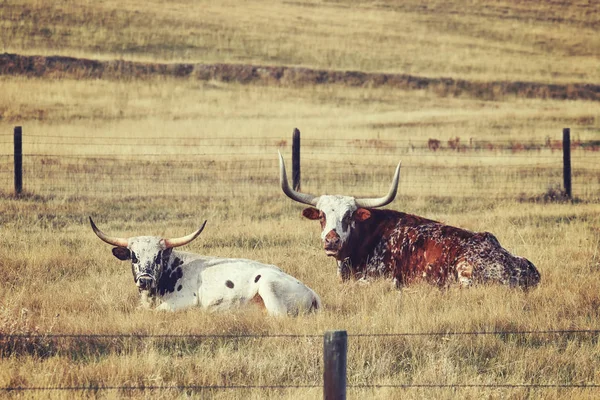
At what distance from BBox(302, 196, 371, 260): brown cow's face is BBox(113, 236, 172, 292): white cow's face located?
1843 mm

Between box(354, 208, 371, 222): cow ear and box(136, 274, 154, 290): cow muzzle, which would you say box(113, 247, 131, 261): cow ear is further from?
box(354, 208, 371, 222): cow ear

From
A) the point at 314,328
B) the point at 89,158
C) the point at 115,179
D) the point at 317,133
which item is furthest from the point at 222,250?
the point at 317,133

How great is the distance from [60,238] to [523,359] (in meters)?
6.97

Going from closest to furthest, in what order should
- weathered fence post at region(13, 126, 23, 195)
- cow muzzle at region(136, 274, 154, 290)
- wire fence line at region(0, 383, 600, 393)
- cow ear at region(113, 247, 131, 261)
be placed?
wire fence line at region(0, 383, 600, 393) → cow muzzle at region(136, 274, 154, 290) → cow ear at region(113, 247, 131, 261) → weathered fence post at region(13, 126, 23, 195)

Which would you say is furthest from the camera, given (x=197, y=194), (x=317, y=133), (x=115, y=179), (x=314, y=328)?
(x=317, y=133)

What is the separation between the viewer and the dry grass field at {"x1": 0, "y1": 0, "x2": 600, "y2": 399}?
281 inches

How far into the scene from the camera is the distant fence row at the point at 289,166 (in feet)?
60.1

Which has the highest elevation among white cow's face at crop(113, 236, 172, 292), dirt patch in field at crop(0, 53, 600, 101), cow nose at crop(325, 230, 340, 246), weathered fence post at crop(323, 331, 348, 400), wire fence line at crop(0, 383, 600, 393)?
dirt patch in field at crop(0, 53, 600, 101)

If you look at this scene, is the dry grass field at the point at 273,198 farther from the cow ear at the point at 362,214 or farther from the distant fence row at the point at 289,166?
the cow ear at the point at 362,214

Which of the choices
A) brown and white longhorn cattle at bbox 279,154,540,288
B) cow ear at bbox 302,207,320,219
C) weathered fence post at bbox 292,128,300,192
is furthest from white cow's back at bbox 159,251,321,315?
weathered fence post at bbox 292,128,300,192

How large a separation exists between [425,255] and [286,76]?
32.4 meters

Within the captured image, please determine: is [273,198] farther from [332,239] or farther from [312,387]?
[312,387]

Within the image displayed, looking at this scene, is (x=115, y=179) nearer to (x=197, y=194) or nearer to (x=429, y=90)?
(x=197, y=194)

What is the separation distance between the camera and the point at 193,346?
765cm
